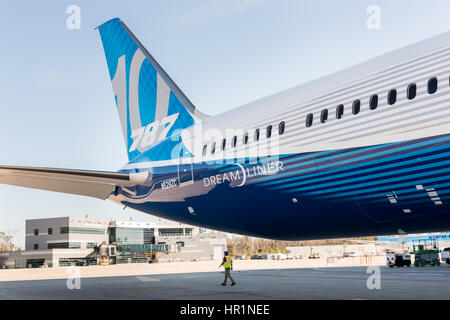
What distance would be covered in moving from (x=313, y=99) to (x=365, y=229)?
369 cm

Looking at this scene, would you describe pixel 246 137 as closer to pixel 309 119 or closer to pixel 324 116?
pixel 309 119

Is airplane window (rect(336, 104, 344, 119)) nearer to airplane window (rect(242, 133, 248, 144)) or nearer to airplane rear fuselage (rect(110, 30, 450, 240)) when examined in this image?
airplane rear fuselage (rect(110, 30, 450, 240))

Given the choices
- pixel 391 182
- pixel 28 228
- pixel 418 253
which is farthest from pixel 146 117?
pixel 28 228

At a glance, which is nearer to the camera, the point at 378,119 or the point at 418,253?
the point at 378,119

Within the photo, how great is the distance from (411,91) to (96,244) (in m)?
113

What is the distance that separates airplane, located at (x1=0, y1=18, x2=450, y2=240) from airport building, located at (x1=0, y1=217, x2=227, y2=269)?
73.5 m

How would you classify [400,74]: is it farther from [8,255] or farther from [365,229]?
[8,255]

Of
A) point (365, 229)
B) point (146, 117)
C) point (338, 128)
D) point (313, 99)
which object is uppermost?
point (146, 117)

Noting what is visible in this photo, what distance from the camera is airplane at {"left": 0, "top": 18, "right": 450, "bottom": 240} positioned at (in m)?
8.69

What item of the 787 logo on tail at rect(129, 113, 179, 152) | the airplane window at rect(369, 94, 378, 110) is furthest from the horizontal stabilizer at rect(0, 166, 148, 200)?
the airplane window at rect(369, 94, 378, 110)

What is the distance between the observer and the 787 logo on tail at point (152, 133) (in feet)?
59.9

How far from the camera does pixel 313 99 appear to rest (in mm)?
11031

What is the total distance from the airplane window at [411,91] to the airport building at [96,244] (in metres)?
83.0

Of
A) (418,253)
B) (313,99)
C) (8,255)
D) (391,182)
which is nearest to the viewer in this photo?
(391,182)
